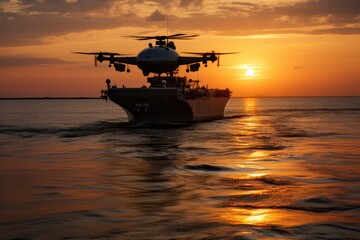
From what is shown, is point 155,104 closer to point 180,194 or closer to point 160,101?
point 160,101

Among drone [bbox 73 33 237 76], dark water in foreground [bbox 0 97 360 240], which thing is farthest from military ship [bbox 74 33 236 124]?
dark water in foreground [bbox 0 97 360 240]

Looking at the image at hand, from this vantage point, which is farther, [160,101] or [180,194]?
[160,101]

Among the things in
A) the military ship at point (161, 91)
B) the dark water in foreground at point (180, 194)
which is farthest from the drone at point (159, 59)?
the dark water in foreground at point (180, 194)

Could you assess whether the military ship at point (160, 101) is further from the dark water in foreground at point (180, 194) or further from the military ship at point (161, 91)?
the dark water in foreground at point (180, 194)

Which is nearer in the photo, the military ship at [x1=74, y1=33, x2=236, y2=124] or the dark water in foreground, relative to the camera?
the dark water in foreground

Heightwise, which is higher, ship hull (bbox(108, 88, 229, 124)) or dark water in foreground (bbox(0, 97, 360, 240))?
ship hull (bbox(108, 88, 229, 124))

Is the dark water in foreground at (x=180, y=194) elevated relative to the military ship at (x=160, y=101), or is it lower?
lower

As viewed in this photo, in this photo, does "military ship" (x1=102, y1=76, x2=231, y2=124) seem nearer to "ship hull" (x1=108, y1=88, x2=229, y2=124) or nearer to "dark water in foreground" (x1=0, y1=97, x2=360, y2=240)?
"ship hull" (x1=108, y1=88, x2=229, y2=124)

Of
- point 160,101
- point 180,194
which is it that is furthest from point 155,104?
point 180,194
